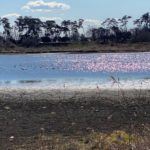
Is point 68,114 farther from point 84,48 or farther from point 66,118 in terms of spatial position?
point 84,48

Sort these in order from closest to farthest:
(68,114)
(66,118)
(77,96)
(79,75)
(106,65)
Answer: (66,118)
(68,114)
(77,96)
(79,75)
(106,65)

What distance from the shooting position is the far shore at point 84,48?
131 metres

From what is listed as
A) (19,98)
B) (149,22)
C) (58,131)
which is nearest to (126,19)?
(149,22)

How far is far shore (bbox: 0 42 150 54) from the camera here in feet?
429

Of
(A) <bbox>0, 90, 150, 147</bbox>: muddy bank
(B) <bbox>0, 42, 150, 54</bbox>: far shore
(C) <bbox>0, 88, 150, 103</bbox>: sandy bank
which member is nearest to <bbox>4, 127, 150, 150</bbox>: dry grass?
(A) <bbox>0, 90, 150, 147</bbox>: muddy bank

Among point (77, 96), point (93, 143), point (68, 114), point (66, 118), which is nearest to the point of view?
point (93, 143)

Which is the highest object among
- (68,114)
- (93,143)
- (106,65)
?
(93,143)

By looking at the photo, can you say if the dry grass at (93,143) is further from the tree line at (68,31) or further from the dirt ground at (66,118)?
the tree line at (68,31)

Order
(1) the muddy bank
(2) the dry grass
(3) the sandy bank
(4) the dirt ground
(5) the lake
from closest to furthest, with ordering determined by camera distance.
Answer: (2) the dry grass → (4) the dirt ground → (1) the muddy bank → (3) the sandy bank → (5) the lake

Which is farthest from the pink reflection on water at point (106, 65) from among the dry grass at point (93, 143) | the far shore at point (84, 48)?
the dry grass at point (93, 143)

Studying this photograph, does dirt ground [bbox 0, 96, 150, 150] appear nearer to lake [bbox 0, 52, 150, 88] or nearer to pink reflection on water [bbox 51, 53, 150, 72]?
lake [bbox 0, 52, 150, 88]

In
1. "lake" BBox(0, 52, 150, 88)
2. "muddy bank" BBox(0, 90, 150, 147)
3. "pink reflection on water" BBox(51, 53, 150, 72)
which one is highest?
"muddy bank" BBox(0, 90, 150, 147)

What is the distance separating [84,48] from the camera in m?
137

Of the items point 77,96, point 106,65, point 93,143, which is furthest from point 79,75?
point 93,143
